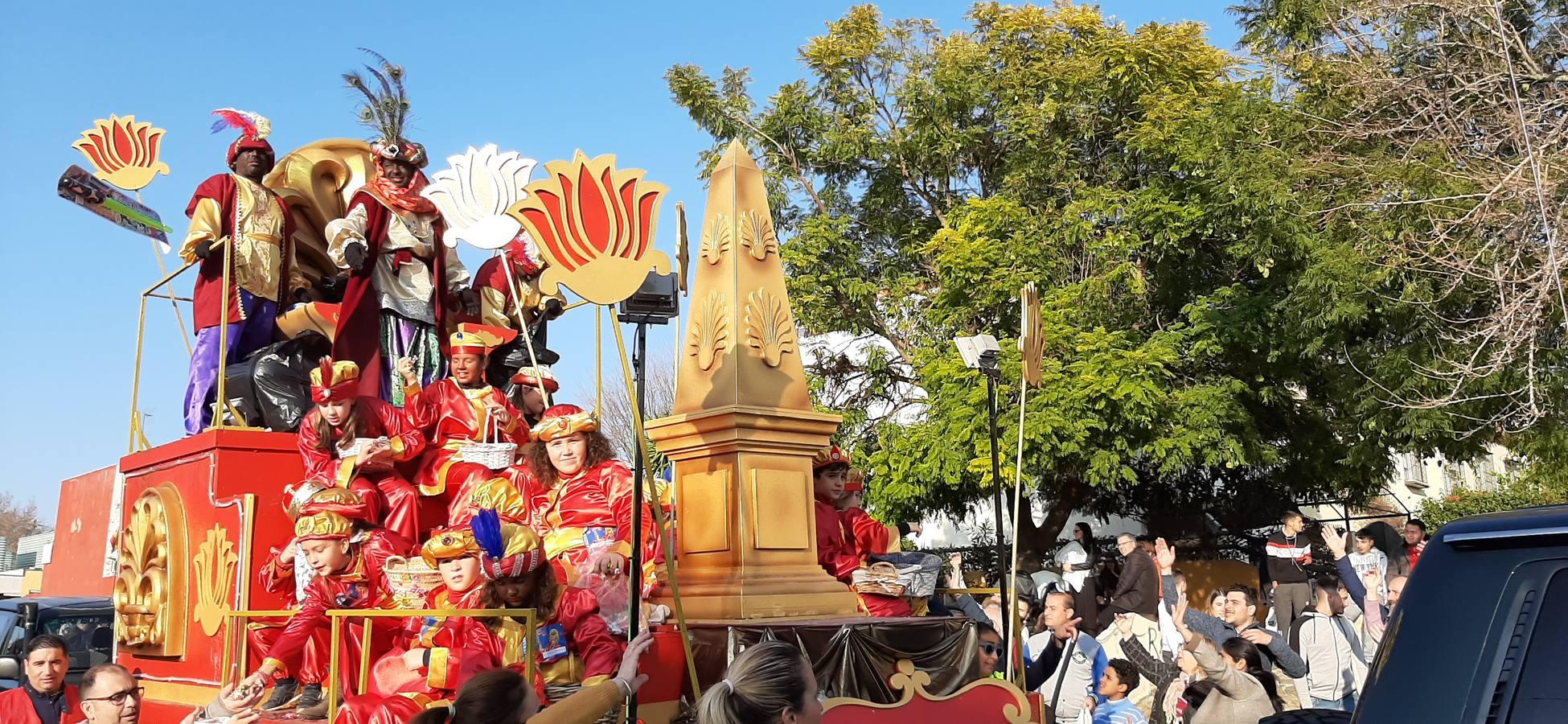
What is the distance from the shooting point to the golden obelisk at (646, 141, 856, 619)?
6.38m

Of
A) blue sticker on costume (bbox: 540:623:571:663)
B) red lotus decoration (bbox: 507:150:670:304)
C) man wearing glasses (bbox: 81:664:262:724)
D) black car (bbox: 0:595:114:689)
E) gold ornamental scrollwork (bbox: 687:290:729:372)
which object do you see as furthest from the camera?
black car (bbox: 0:595:114:689)

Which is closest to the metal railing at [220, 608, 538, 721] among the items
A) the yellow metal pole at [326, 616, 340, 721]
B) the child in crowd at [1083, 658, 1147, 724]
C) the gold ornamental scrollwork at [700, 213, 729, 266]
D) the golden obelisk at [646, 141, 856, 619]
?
the yellow metal pole at [326, 616, 340, 721]

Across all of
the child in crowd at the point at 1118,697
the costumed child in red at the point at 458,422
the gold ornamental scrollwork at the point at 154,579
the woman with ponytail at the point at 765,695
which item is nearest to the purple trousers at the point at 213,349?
the gold ornamental scrollwork at the point at 154,579

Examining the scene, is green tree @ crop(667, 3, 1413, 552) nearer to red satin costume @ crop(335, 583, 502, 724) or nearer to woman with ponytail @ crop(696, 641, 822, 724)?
red satin costume @ crop(335, 583, 502, 724)

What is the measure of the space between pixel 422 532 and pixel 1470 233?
11.9 meters

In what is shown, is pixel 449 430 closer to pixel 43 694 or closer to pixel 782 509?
pixel 782 509

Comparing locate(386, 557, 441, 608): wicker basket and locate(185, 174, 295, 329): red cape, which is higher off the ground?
locate(185, 174, 295, 329): red cape

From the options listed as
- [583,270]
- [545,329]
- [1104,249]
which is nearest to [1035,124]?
[1104,249]

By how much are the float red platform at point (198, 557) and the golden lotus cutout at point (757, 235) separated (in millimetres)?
2967

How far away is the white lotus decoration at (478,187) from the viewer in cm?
725

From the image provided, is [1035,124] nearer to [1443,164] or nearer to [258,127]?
[1443,164]

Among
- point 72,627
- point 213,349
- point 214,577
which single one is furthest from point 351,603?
point 72,627

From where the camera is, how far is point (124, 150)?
846 cm

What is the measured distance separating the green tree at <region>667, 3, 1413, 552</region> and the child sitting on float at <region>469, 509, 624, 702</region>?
11.8 m
